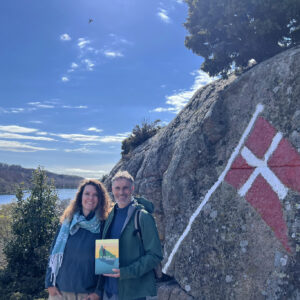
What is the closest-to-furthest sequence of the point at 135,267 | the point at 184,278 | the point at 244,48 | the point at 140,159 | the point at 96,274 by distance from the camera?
the point at 135,267, the point at 96,274, the point at 184,278, the point at 244,48, the point at 140,159

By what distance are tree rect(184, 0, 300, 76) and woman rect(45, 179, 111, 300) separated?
6.77m

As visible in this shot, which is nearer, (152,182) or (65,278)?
(65,278)

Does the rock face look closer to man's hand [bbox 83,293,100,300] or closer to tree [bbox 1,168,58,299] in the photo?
man's hand [bbox 83,293,100,300]

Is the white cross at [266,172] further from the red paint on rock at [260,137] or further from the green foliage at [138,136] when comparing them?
the green foliage at [138,136]

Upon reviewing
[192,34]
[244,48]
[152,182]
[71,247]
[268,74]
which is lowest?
[71,247]

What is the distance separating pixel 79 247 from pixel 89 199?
23.5 inches

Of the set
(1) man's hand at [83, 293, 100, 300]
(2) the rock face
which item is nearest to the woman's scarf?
(1) man's hand at [83, 293, 100, 300]

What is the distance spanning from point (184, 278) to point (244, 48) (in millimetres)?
6543

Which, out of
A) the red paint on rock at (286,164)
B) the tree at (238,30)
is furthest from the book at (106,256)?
the tree at (238,30)

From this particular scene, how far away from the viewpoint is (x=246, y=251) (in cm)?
582

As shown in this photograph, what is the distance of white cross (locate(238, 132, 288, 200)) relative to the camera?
5.81 metres

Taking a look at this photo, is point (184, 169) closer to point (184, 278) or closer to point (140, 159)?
point (184, 278)

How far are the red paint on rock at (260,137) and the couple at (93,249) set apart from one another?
11.8 feet

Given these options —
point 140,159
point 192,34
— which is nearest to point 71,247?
point 140,159
